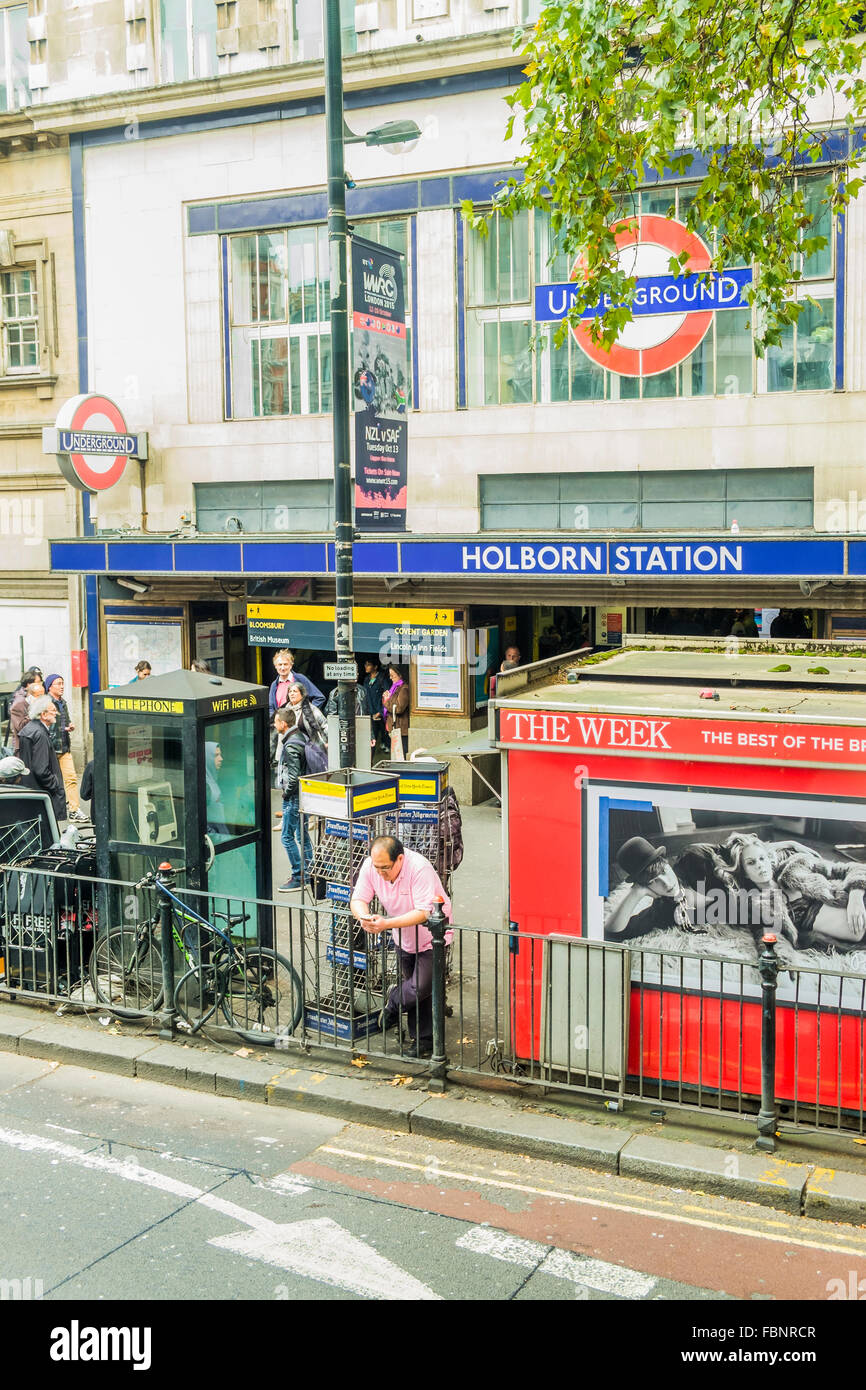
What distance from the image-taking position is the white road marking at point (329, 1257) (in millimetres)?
5457

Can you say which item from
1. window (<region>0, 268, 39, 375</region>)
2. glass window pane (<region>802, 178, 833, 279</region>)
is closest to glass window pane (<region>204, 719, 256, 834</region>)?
glass window pane (<region>802, 178, 833, 279</region>)

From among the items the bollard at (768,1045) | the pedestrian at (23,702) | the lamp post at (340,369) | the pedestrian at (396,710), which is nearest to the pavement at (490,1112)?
the bollard at (768,1045)

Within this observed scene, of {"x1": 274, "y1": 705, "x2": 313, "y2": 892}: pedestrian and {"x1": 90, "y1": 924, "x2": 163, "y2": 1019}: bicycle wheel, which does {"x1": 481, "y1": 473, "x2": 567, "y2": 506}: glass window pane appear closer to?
{"x1": 274, "y1": 705, "x2": 313, "y2": 892}: pedestrian

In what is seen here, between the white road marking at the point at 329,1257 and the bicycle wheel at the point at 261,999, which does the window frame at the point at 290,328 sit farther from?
the white road marking at the point at 329,1257

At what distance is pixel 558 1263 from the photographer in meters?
5.69

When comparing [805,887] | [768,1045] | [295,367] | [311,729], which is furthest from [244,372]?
[768,1045]

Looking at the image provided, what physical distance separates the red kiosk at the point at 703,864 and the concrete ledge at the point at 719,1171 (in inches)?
16.8

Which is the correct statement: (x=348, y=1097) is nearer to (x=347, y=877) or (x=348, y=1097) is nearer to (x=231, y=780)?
(x=347, y=877)

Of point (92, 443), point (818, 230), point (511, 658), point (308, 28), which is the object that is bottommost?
point (511, 658)

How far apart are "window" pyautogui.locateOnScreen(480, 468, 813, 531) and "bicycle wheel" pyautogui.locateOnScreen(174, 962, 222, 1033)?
9.63 meters

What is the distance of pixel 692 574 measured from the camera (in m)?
14.8

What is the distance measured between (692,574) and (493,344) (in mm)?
4677

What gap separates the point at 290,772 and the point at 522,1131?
5753 mm
